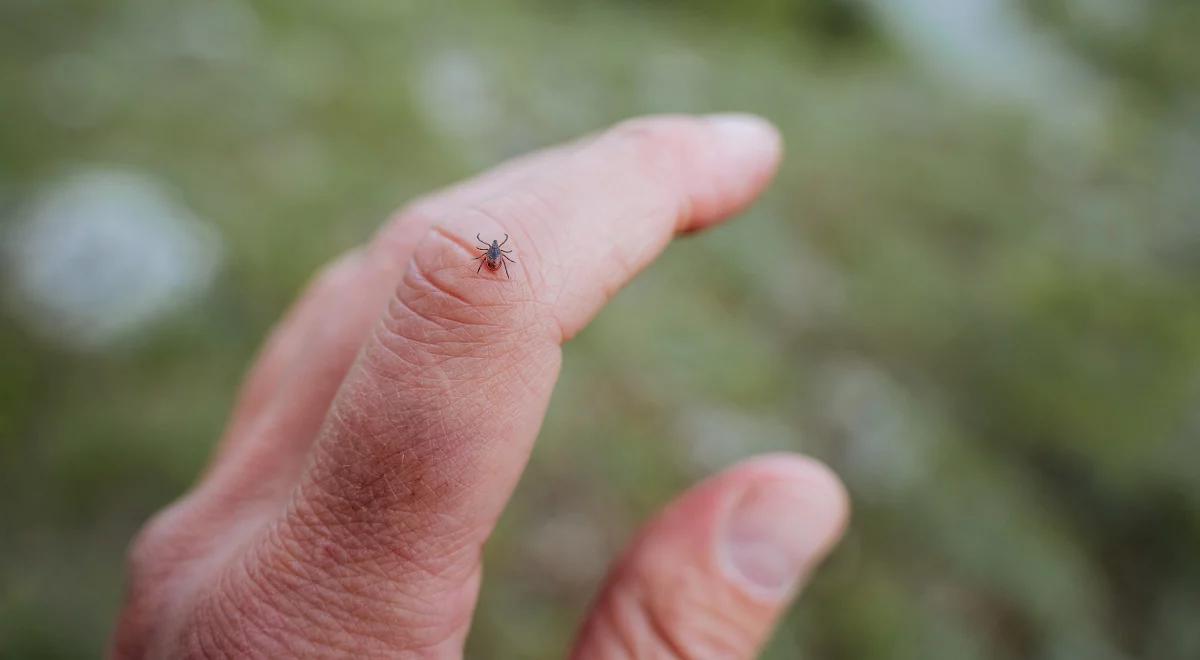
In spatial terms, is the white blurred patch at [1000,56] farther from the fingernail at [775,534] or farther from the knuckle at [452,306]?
the knuckle at [452,306]

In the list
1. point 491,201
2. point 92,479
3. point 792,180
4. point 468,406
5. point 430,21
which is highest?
point 491,201

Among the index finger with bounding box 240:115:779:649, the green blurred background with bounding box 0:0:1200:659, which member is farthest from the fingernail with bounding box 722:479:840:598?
the green blurred background with bounding box 0:0:1200:659

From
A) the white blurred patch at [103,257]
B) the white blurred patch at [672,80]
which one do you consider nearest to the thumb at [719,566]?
the white blurred patch at [103,257]

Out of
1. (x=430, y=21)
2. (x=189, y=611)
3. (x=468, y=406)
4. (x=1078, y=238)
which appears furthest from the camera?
(x=430, y=21)

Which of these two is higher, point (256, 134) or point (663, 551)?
point (663, 551)

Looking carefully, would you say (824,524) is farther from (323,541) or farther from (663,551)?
(323,541)

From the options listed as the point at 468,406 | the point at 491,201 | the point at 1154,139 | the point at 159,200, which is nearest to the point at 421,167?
the point at 159,200
